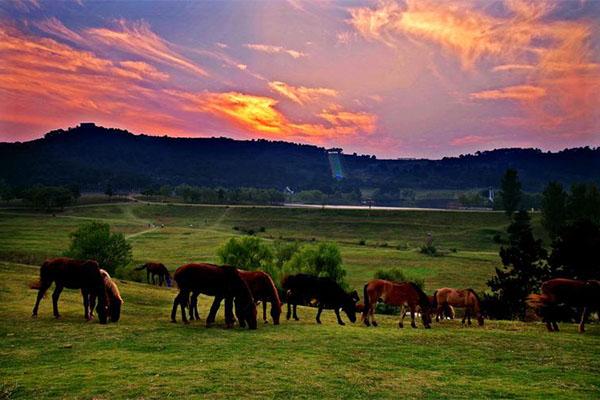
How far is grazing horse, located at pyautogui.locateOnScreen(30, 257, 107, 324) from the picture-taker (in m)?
18.3

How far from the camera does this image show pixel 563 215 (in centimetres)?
11562

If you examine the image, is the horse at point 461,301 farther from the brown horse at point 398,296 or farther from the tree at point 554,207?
the tree at point 554,207

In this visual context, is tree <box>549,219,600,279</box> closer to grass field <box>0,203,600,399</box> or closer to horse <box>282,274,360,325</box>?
grass field <box>0,203,600,399</box>

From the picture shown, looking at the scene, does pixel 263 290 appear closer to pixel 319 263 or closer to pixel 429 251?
pixel 319 263

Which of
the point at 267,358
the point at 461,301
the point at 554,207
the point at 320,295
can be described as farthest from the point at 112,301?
the point at 554,207

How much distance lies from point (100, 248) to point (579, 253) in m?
62.5

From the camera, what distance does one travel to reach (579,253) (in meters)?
31.8

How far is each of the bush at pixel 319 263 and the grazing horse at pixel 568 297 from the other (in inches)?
1782

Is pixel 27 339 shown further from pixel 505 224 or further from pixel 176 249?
pixel 505 224

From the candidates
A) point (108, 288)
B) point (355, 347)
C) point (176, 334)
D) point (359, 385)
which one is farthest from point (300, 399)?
point (108, 288)

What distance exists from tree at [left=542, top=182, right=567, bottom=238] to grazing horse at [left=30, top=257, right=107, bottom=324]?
122300mm

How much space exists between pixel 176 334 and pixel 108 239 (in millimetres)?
59180

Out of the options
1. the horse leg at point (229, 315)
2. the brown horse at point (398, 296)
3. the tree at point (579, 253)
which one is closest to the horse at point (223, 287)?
the horse leg at point (229, 315)

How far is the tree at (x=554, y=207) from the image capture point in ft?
382
